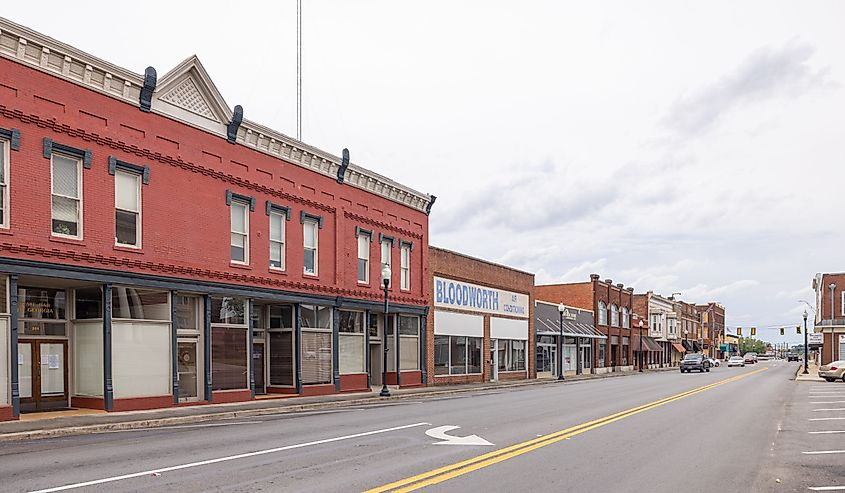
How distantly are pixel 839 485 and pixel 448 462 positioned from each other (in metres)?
5.58

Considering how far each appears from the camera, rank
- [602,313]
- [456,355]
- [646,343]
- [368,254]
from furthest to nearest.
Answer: [646,343]
[602,313]
[456,355]
[368,254]

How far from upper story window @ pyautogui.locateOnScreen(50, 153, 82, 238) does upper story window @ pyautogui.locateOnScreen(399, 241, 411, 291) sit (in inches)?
739

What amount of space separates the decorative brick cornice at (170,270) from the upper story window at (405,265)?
3.24 metres

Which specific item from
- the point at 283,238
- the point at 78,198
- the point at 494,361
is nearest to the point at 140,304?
the point at 78,198

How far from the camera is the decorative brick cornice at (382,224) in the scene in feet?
112

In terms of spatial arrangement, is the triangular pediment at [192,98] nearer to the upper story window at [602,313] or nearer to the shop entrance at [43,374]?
the shop entrance at [43,374]

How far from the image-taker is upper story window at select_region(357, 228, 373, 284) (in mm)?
34781

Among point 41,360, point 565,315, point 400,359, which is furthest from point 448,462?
point 565,315

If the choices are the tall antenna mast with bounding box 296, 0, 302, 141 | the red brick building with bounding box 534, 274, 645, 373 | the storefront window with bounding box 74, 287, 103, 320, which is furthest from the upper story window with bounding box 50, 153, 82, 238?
the red brick building with bounding box 534, 274, 645, 373

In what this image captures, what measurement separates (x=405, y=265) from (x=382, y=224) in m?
3.14

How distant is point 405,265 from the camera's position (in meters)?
38.7

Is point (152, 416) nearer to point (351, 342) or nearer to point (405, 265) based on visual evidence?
point (351, 342)

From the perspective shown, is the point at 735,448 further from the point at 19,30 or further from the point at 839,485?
the point at 19,30

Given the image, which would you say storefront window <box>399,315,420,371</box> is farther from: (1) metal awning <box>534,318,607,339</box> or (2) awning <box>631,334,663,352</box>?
(2) awning <box>631,334,663,352</box>
